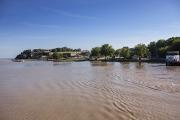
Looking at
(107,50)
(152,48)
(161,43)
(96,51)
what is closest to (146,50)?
(161,43)

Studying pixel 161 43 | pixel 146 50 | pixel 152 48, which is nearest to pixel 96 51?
pixel 152 48

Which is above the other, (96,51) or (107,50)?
(107,50)

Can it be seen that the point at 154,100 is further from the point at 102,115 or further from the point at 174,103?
the point at 102,115

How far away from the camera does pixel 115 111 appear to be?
1070 cm

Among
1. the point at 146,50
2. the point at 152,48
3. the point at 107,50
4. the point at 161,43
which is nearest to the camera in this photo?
the point at 146,50

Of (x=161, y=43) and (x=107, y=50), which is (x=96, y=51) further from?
(x=161, y=43)

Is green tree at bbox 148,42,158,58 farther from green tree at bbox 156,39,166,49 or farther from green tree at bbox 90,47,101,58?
green tree at bbox 90,47,101,58

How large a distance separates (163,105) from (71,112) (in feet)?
14.3

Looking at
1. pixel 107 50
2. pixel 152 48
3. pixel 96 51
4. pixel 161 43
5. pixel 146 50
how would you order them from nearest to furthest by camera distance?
pixel 146 50 < pixel 161 43 < pixel 152 48 < pixel 107 50 < pixel 96 51

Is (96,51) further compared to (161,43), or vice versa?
(96,51)

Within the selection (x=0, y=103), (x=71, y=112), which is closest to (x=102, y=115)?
(x=71, y=112)

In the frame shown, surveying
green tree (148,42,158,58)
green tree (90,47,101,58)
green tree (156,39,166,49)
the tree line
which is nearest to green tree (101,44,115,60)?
the tree line

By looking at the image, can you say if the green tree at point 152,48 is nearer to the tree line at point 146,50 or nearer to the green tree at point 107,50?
the tree line at point 146,50

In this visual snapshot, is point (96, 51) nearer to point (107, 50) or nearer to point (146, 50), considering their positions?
point (107, 50)
